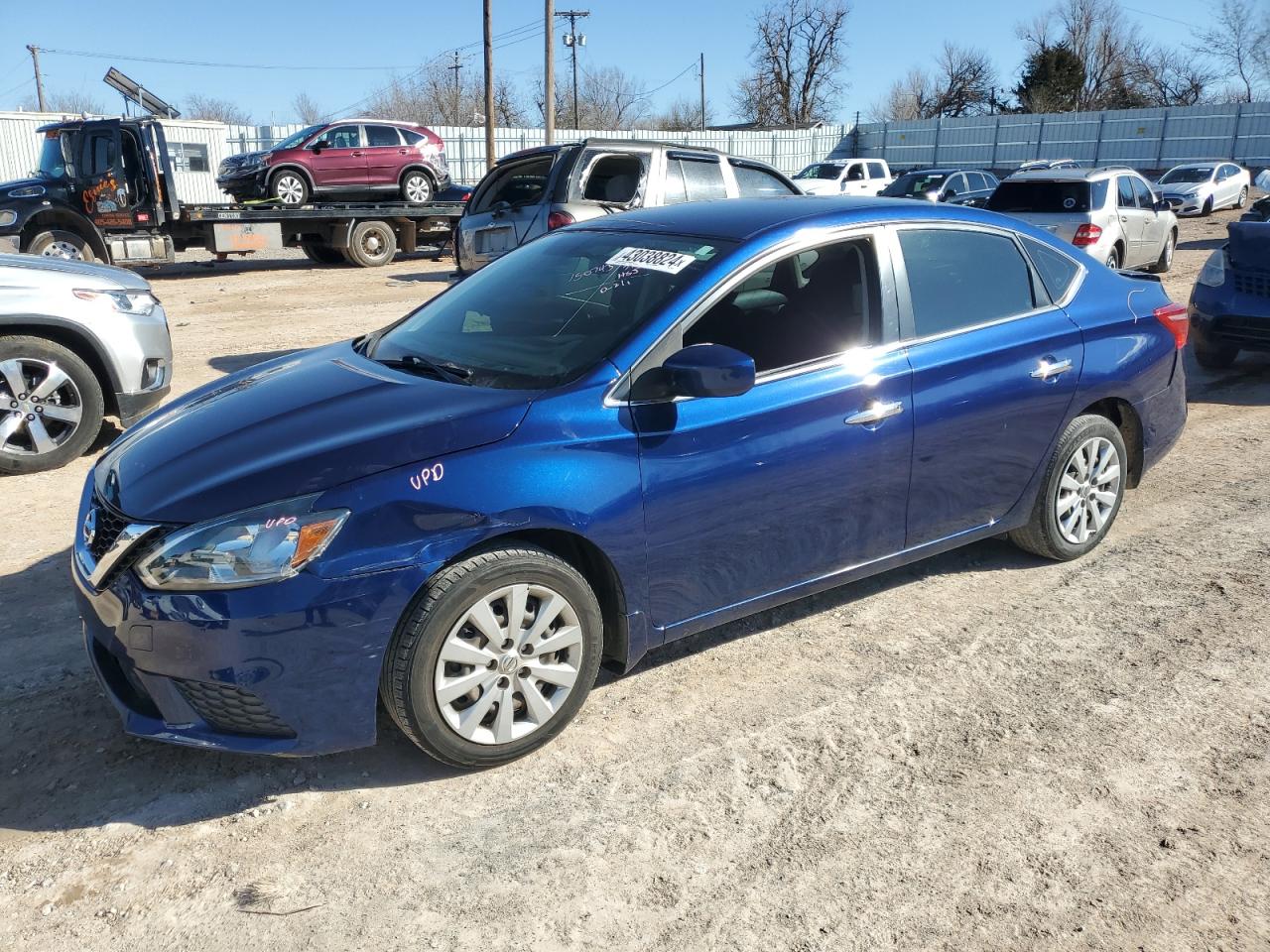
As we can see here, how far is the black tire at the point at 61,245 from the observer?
50.1ft

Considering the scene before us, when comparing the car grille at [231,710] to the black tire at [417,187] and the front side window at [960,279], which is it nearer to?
the front side window at [960,279]

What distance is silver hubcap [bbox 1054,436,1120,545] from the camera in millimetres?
4629

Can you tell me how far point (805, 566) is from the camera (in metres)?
3.81

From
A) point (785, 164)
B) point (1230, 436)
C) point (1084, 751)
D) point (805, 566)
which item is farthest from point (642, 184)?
point (785, 164)

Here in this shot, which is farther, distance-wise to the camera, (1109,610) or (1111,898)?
(1109,610)

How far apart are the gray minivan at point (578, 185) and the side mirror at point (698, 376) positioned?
6888mm

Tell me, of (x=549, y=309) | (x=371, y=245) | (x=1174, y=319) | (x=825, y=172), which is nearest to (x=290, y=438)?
(x=549, y=309)

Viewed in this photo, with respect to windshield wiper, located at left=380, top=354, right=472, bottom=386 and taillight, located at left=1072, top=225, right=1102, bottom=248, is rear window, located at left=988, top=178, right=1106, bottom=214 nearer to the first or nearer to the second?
taillight, located at left=1072, top=225, right=1102, bottom=248

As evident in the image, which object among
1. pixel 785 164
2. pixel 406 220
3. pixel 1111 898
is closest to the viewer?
pixel 1111 898

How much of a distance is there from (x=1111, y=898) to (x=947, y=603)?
1821 mm

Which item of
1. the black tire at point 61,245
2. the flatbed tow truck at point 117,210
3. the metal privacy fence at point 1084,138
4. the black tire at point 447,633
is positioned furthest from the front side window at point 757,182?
the metal privacy fence at point 1084,138

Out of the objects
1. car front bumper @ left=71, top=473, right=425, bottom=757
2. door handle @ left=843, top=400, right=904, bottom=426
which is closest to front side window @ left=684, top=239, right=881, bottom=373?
door handle @ left=843, top=400, right=904, bottom=426

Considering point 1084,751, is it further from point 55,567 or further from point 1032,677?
point 55,567

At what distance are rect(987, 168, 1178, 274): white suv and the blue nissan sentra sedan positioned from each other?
8.57m
